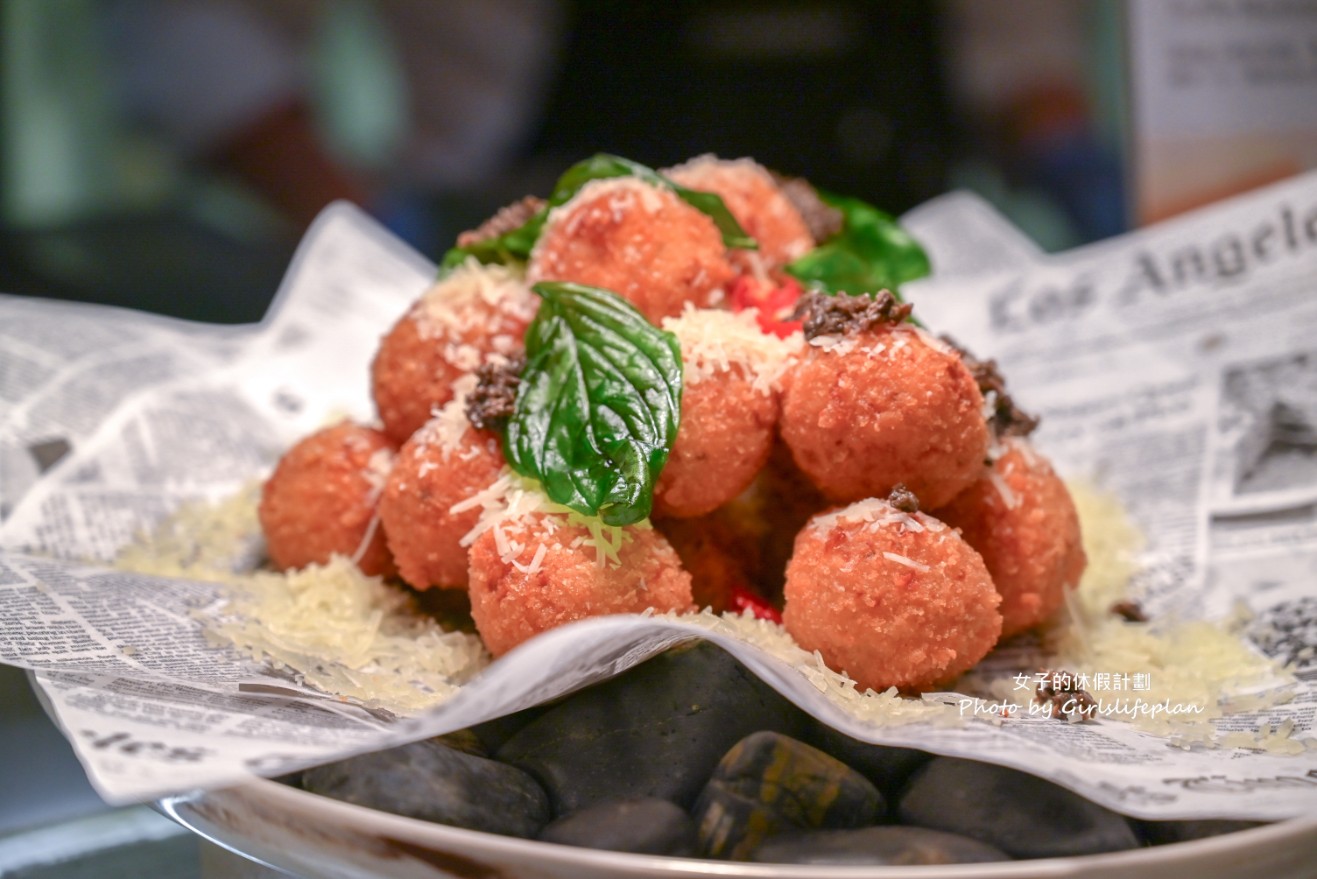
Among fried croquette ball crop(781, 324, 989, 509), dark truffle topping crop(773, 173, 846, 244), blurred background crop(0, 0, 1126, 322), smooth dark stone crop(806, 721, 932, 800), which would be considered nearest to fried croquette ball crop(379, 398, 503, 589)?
fried croquette ball crop(781, 324, 989, 509)

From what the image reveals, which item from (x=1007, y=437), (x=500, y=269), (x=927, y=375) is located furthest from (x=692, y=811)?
(x=500, y=269)

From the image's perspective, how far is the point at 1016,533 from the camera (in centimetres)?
132

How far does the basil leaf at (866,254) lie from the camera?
157cm

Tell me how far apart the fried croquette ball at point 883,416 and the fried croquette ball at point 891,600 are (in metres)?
0.05

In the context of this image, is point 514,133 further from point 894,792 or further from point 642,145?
point 894,792

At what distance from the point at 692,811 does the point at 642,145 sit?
3.18 metres

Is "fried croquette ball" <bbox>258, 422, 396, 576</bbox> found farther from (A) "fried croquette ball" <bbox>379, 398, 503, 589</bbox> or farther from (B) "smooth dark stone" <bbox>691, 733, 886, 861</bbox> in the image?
(B) "smooth dark stone" <bbox>691, 733, 886, 861</bbox>

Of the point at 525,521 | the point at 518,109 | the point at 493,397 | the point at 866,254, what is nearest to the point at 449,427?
the point at 493,397

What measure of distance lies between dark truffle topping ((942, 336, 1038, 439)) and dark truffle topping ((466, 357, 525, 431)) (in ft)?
1.73

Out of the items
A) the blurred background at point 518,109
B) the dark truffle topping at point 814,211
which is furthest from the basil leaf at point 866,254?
the blurred background at point 518,109

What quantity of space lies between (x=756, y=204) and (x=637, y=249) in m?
0.34

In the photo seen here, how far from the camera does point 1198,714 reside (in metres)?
1.22

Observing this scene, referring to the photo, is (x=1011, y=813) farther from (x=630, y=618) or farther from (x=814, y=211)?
(x=814, y=211)

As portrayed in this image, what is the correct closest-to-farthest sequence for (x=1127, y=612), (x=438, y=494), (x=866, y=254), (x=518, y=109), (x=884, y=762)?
(x=884, y=762), (x=438, y=494), (x=1127, y=612), (x=866, y=254), (x=518, y=109)
